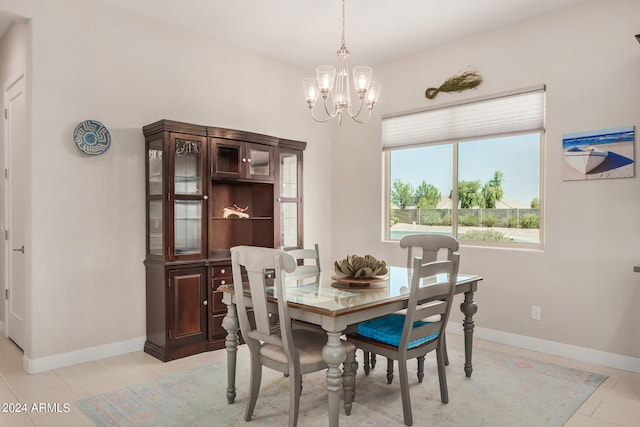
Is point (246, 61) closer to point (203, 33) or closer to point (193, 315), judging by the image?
point (203, 33)

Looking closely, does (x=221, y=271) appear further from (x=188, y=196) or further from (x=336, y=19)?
(x=336, y=19)

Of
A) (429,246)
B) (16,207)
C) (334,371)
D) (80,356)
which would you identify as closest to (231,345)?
(334,371)

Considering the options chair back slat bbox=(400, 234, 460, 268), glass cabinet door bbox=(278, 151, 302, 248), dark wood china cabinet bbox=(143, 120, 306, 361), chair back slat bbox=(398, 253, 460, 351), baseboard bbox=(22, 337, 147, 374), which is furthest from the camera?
glass cabinet door bbox=(278, 151, 302, 248)

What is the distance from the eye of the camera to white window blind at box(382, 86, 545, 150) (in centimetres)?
385

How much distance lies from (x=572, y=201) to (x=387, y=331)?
2.11 meters

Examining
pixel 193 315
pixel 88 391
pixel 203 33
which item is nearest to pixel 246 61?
pixel 203 33

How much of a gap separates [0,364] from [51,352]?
46cm

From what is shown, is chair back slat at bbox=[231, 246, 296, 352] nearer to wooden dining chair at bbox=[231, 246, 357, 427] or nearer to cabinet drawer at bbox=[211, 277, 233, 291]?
wooden dining chair at bbox=[231, 246, 357, 427]

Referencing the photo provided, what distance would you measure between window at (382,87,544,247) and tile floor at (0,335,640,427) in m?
1.17

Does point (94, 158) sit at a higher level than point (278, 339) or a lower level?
higher

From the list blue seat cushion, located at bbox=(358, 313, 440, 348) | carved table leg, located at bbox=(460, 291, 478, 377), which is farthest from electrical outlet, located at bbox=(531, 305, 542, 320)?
blue seat cushion, located at bbox=(358, 313, 440, 348)

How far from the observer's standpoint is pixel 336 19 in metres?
3.86

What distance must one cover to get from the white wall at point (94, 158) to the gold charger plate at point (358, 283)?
74.9 inches

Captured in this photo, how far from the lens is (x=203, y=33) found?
4.16m
